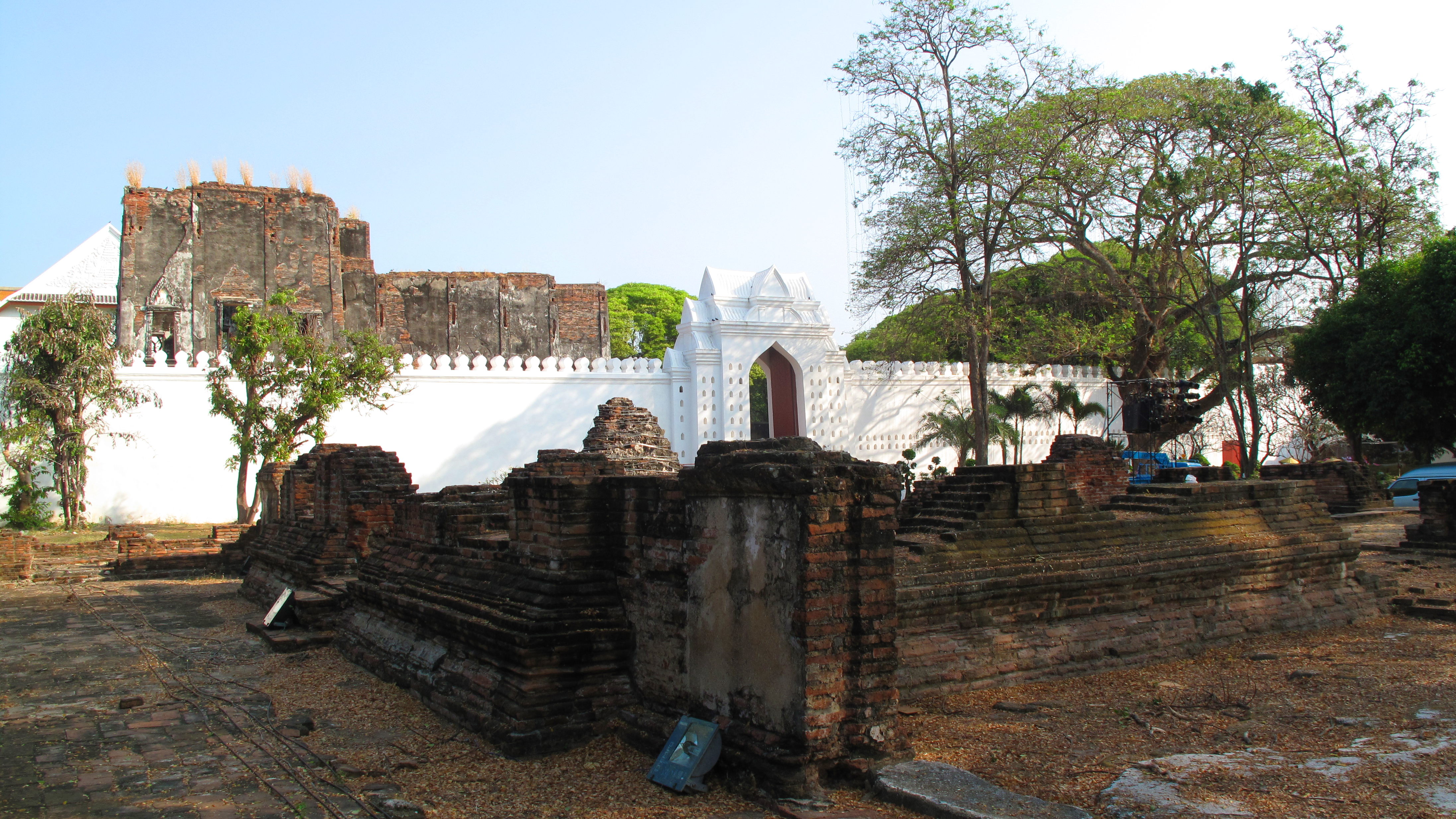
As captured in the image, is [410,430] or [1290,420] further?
[1290,420]

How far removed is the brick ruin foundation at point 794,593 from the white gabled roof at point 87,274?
30025 millimetres

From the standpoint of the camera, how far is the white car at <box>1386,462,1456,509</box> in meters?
17.2

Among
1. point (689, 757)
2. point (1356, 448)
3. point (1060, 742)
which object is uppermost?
point (1356, 448)

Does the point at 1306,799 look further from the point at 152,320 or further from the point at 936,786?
the point at 152,320

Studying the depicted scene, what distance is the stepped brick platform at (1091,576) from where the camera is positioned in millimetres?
5422

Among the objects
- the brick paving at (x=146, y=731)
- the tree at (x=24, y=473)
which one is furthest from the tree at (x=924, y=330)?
the tree at (x=24, y=473)

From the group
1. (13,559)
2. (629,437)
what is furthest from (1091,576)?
(13,559)

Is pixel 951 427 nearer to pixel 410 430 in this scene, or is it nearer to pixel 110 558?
pixel 410 430

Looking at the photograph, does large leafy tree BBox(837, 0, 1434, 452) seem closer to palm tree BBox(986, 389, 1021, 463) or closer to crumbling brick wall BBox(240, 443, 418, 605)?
palm tree BBox(986, 389, 1021, 463)

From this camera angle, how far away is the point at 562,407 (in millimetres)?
20062

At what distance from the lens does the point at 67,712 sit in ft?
17.7

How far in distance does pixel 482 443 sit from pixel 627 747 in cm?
1573

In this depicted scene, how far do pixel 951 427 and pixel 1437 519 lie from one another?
10711mm

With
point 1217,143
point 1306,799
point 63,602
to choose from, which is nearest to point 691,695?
point 1306,799
